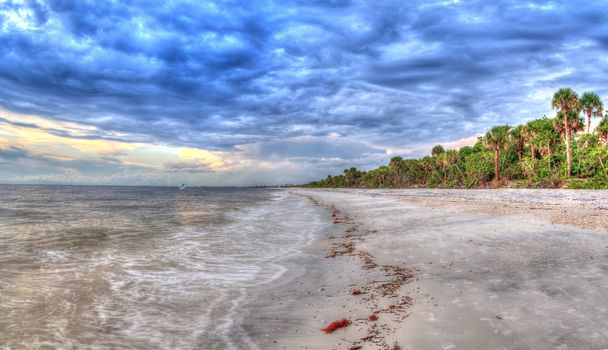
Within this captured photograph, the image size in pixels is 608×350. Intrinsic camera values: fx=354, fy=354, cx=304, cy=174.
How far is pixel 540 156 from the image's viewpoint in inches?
3297

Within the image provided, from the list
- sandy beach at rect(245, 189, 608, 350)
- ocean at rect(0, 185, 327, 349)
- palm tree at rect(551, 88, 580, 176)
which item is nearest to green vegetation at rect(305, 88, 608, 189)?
palm tree at rect(551, 88, 580, 176)

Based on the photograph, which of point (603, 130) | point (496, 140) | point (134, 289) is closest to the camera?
point (134, 289)

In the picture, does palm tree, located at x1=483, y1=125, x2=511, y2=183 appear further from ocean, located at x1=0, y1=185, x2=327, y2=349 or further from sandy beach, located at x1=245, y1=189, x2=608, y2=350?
ocean, located at x1=0, y1=185, x2=327, y2=349

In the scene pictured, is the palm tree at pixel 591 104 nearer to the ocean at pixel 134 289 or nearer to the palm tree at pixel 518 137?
the palm tree at pixel 518 137

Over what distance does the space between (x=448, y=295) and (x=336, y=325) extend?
2773 millimetres

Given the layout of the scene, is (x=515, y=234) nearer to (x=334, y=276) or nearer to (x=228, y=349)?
(x=334, y=276)

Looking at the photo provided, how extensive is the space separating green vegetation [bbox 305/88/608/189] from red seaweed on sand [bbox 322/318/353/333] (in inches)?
2463

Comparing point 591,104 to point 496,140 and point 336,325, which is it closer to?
point 496,140

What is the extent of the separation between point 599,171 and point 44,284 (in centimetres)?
7337

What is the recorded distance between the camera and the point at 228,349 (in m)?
5.96

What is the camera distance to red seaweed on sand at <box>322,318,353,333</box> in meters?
6.30

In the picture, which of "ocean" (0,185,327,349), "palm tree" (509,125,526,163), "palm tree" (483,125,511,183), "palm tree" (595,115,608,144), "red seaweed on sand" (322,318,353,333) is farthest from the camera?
"palm tree" (509,125,526,163)

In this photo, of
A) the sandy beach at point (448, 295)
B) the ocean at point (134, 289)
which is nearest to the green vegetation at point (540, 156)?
the sandy beach at point (448, 295)

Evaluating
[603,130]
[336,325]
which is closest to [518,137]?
[603,130]
